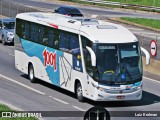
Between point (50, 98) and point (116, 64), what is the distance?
133 inches

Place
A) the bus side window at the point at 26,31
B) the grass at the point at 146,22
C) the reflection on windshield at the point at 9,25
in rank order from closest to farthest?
the bus side window at the point at 26,31, the reflection on windshield at the point at 9,25, the grass at the point at 146,22

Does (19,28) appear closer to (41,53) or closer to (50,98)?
(41,53)

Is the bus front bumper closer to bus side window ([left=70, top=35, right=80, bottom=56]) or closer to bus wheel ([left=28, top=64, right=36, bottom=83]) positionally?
bus side window ([left=70, top=35, right=80, bottom=56])

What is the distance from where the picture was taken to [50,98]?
933 inches

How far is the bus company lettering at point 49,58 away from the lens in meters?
25.3

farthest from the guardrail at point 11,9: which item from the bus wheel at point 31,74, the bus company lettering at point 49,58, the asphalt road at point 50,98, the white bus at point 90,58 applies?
the white bus at point 90,58

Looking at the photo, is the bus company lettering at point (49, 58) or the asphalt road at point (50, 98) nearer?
the asphalt road at point (50, 98)

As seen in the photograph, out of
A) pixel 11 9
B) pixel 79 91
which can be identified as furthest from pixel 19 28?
pixel 11 9

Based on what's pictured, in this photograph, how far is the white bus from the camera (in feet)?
71.8

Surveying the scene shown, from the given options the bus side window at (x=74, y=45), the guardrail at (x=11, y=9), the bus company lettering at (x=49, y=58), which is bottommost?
the guardrail at (x=11, y=9)

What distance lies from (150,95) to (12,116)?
863 centimetres

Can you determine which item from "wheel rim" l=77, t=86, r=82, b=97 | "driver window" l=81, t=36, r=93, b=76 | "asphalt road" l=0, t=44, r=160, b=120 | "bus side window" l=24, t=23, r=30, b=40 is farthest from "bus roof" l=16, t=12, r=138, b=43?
"asphalt road" l=0, t=44, r=160, b=120

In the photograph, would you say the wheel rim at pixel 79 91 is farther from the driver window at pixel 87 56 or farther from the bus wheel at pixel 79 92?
the driver window at pixel 87 56

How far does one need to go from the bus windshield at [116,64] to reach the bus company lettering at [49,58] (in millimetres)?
3728
